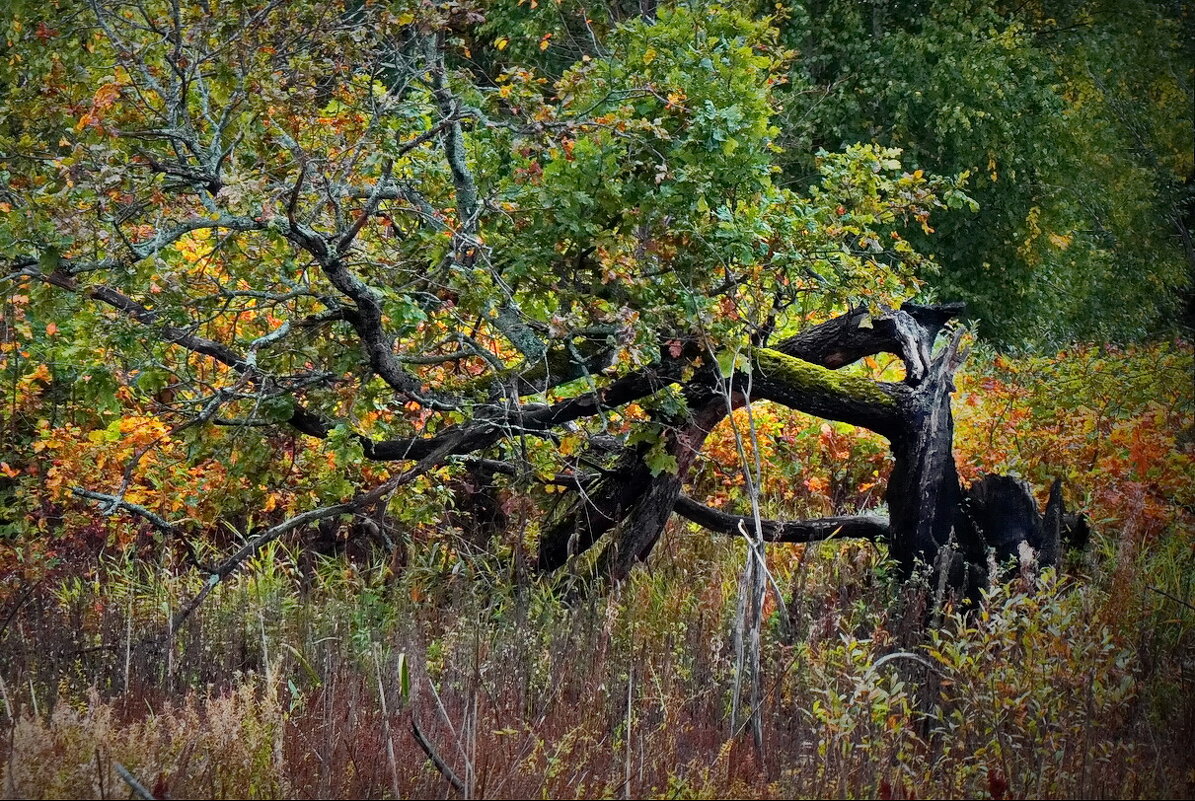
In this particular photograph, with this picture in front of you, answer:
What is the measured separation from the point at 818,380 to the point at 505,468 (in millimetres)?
1577

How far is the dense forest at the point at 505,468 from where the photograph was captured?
3.72 meters

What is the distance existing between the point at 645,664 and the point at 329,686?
1185mm

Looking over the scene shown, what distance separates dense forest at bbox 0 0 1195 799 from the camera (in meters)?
3.72

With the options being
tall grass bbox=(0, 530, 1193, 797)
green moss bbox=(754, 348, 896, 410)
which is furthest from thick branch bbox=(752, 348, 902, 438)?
tall grass bbox=(0, 530, 1193, 797)

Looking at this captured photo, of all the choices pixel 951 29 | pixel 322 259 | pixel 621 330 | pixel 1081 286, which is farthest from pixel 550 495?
pixel 1081 286

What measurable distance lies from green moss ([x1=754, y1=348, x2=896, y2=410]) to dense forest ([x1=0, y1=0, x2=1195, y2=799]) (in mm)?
15

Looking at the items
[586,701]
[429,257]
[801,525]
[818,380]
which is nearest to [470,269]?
[429,257]

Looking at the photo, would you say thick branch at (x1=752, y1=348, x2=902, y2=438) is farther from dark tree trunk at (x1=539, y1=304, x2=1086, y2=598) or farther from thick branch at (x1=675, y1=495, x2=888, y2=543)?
thick branch at (x1=675, y1=495, x2=888, y2=543)

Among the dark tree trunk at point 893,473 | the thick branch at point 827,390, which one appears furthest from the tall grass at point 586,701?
the thick branch at point 827,390

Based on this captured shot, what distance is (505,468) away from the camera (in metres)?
5.84

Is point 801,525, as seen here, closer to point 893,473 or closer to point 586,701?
point 893,473

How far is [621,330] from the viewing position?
459 cm

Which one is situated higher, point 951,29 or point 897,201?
point 951,29

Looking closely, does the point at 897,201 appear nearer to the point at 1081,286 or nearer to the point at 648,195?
the point at 648,195
